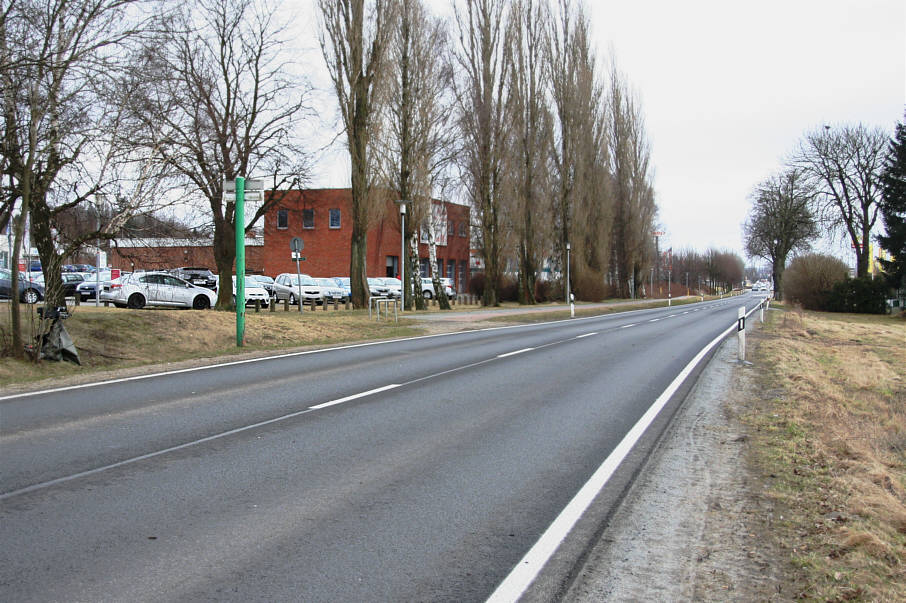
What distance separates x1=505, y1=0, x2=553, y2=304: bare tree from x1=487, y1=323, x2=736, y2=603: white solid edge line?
3703 centimetres

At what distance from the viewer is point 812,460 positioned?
21.5 ft

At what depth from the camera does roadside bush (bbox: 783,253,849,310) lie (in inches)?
1795

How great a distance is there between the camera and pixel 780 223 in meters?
66.9

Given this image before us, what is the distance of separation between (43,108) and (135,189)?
318 centimetres

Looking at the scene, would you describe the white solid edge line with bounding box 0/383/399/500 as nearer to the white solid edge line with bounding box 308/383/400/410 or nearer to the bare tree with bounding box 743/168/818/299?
the white solid edge line with bounding box 308/383/400/410

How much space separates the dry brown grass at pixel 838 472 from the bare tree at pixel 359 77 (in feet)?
69.0

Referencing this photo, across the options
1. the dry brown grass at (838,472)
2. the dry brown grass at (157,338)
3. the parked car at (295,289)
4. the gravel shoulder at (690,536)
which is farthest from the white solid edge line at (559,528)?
the parked car at (295,289)

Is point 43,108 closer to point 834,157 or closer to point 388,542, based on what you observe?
point 388,542

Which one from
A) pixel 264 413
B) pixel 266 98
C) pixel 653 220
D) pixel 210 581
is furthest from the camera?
pixel 653 220

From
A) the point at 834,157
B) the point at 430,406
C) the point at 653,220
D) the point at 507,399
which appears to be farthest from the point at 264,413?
the point at 653,220

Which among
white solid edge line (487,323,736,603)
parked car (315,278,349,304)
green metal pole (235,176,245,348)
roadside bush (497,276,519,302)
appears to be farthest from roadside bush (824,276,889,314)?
white solid edge line (487,323,736,603)

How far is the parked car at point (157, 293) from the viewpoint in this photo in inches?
1075

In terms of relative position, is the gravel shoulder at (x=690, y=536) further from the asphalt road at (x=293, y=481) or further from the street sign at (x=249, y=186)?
the street sign at (x=249, y=186)

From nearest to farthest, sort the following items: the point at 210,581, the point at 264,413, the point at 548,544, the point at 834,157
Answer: the point at 210,581 < the point at 548,544 < the point at 264,413 < the point at 834,157
